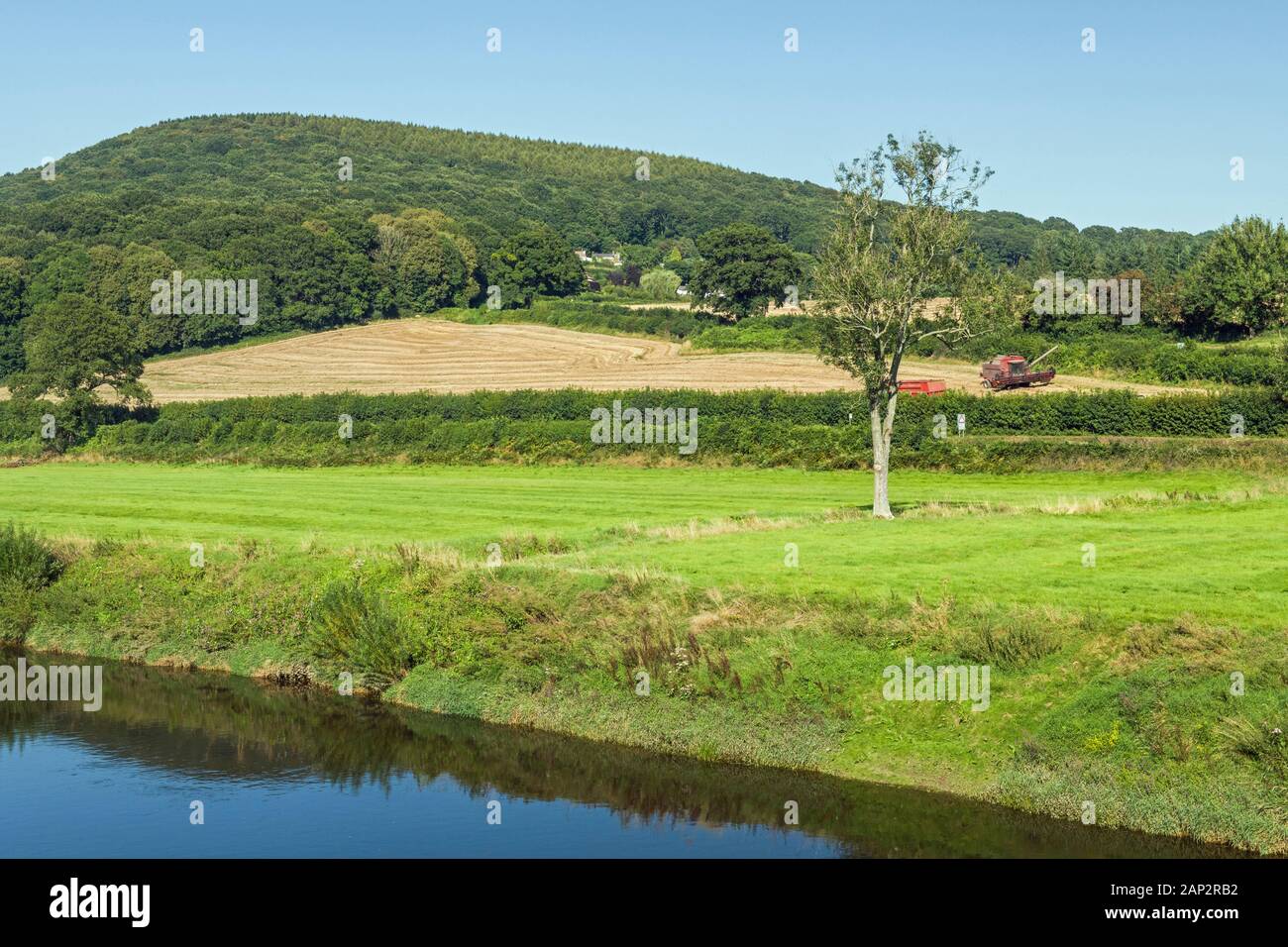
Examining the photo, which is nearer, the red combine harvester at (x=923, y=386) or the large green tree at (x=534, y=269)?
the red combine harvester at (x=923, y=386)

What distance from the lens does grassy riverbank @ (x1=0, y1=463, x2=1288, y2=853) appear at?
28.6 meters

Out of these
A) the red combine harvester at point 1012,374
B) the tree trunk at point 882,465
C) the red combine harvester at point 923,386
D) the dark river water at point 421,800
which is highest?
the red combine harvester at point 1012,374

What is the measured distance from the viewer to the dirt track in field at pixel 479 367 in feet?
357

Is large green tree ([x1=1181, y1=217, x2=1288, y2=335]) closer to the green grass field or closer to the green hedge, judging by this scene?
the green hedge

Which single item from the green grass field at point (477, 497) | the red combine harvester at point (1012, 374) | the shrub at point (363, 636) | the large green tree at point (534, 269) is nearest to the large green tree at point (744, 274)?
the large green tree at point (534, 269)

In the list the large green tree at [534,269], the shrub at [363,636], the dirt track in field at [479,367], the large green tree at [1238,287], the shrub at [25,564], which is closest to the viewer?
the shrub at [363,636]

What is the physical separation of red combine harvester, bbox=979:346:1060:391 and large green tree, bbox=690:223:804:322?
5607 centimetres

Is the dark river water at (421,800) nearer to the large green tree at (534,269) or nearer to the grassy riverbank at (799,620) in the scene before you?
the grassy riverbank at (799,620)

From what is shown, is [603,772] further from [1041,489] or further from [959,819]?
[1041,489]

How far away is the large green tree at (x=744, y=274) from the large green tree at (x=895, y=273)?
322ft

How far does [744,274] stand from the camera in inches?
5969

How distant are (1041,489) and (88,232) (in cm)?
16581
